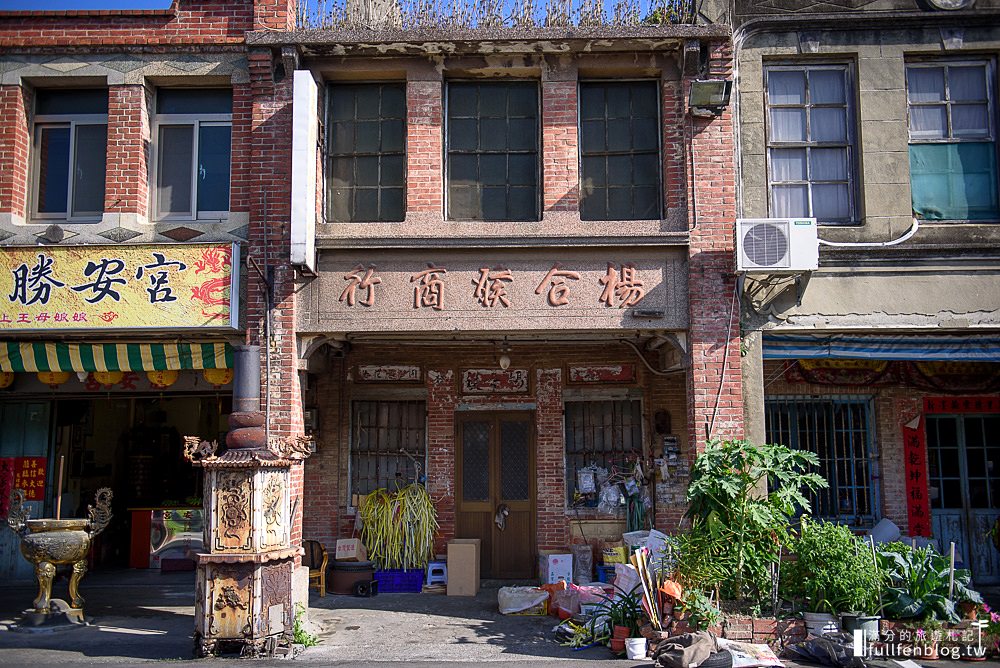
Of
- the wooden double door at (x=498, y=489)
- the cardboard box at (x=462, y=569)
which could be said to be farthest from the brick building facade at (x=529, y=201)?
the cardboard box at (x=462, y=569)

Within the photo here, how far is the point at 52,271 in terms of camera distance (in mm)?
10312

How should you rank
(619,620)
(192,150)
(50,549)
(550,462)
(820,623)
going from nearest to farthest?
(820,623) → (619,620) → (50,549) → (192,150) → (550,462)

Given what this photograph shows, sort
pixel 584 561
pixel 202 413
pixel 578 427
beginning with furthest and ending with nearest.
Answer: pixel 202 413 < pixel 578 427 < pixel 584 561

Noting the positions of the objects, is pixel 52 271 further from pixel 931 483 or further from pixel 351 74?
pixel 931 483

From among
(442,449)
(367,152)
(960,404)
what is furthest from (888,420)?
(367,152)

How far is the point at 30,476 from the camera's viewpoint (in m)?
13.1

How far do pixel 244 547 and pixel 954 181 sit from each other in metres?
9.76

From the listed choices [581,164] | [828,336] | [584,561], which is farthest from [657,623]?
[581,164]

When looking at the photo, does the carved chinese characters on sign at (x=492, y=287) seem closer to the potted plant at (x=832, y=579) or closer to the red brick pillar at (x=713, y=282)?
the red brick pillar at (x=713, y=282)

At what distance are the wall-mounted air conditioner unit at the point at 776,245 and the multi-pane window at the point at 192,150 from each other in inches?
263

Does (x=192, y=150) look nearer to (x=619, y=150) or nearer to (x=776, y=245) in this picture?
(x=619, y=150)

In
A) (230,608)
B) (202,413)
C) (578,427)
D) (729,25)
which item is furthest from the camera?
(202,413)

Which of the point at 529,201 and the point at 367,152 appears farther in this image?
the point at 367,152

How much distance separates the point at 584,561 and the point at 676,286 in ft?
14.4
